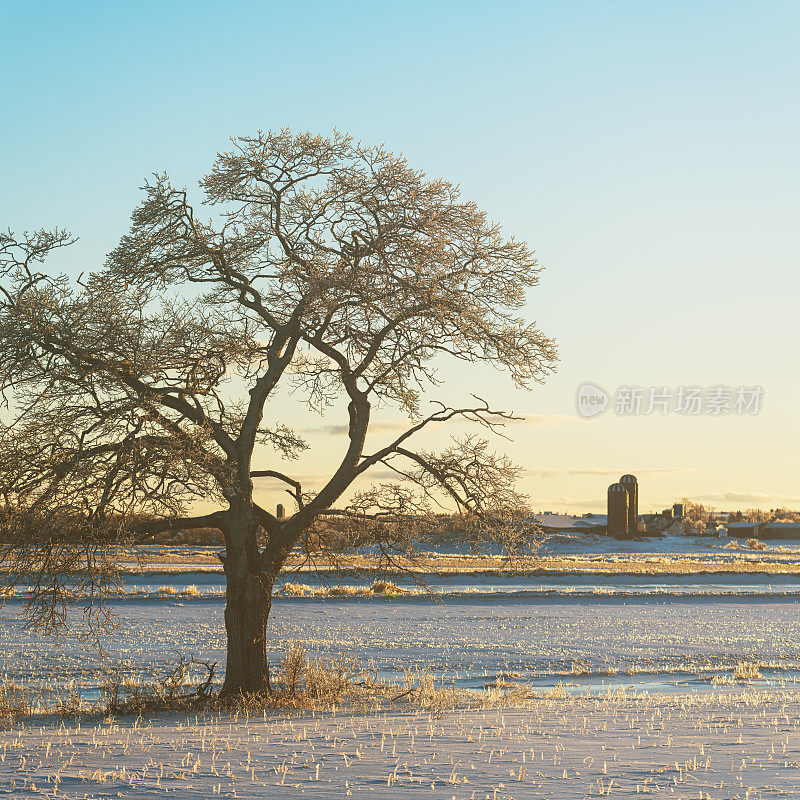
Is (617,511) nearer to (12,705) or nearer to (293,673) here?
(293,673)

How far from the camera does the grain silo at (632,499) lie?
419 ft

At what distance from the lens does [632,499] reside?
133 m

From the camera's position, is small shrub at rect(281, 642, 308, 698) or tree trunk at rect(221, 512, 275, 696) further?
small shrub at rect(281, 642, 308, 698)

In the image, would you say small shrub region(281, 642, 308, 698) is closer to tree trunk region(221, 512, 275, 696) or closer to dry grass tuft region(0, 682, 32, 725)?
tree trunk region(221, 512, 275, 696)

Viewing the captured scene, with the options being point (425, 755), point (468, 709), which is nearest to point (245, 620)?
point (468, 709)

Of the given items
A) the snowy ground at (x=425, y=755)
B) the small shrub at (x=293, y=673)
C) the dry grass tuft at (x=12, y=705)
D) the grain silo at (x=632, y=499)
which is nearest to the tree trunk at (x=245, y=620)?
the small shrub at (x=293, y=673)

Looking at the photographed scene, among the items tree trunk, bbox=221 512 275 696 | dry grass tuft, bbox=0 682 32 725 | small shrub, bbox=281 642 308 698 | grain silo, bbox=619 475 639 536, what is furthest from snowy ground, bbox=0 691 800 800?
grain silo, bbox=619 475 639 536

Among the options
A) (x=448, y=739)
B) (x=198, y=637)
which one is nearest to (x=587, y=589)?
(x=198, y=637)

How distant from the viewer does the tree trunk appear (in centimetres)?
1744

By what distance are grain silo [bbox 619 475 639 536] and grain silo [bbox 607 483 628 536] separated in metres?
0.57

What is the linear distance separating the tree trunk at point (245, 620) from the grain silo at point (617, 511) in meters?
116

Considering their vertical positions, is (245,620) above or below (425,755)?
above

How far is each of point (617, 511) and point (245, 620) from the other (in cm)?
12169

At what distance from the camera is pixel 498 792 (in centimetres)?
953
